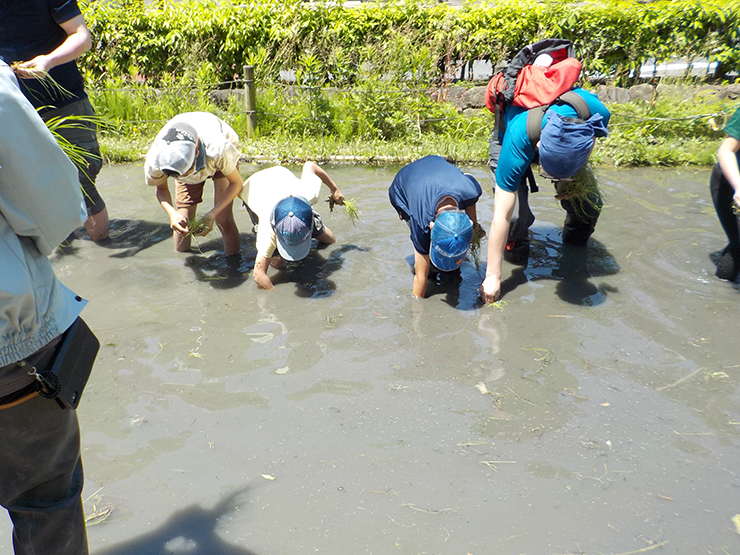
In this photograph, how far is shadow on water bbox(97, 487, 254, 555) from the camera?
239 cm

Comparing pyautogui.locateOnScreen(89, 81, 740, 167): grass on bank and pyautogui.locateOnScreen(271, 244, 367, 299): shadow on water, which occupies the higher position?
pyautogui.locateOnScreen(89, 81, 740, 167): grass on bank

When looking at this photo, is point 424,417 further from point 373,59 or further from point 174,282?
point 373,59

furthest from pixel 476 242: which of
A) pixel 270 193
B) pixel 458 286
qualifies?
pixel 270 193

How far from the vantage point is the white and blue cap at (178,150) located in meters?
4.25

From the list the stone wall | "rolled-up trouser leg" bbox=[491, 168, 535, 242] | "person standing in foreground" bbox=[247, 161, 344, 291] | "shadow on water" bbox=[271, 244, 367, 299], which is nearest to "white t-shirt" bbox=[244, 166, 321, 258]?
"person standing in foreground" bbox=[247, 161, 344, 291]

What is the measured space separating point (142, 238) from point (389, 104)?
4.17 meters

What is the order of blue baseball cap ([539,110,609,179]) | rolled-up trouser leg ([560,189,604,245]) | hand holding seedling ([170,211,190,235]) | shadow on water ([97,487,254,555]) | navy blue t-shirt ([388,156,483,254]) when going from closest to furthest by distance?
shadow on water ([97,487,254,555]) → blue baseball cap ([539,110,609,179]) → navy blue t-shirt ([388,156,483,254]) → hand holding seedling ([170,211,190,235]) → rolled-up trouser leg ([560,189,604,245])

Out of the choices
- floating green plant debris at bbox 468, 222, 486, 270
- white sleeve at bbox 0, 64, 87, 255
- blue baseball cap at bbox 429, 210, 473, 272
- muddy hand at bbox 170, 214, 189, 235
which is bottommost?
floating green plant debris at bbox 468, 222, 486, 270

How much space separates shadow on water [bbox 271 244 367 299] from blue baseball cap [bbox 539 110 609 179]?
1861 millimetres

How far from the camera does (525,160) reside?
4.01 meters

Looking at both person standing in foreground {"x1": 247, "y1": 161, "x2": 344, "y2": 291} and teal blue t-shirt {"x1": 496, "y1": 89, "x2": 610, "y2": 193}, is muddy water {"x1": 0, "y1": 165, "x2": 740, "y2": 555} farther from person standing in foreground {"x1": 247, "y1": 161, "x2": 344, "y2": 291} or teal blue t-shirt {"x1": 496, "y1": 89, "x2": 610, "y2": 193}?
teal blue t-shirt {"x1": 496, "y1": 89, "x2": 610, "y2": 193}

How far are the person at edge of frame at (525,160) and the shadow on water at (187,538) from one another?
2489 millimetres

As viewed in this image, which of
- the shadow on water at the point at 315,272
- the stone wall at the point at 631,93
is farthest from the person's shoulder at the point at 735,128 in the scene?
the stone wall at the point at 631,93

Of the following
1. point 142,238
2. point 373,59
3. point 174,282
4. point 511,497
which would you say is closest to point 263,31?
point 373,59
